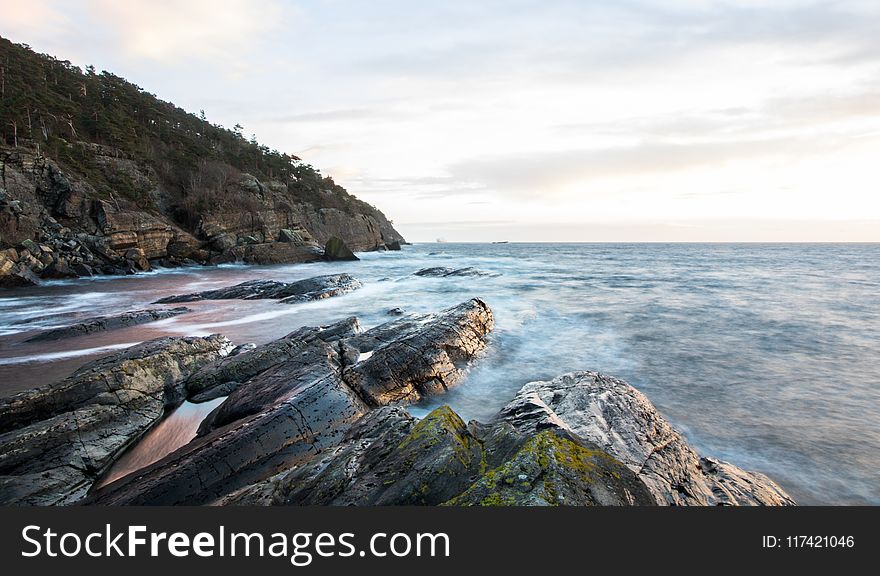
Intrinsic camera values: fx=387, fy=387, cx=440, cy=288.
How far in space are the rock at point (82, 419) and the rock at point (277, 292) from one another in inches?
430

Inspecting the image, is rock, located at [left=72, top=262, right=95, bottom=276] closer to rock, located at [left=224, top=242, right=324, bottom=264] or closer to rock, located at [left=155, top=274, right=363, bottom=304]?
rock, located at [left=224, top=242, right=324, bottom=264]

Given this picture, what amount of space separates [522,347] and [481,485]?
9517 millimetres

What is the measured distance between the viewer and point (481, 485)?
3.25 metres

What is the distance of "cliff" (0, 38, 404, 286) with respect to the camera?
29.6m

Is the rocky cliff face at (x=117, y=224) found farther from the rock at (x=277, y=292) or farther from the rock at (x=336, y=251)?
the rock at (x=277, y=292)

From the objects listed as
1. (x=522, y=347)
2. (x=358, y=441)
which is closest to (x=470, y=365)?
(x=522, y=347)

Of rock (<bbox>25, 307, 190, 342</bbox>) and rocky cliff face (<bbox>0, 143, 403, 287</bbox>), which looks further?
rocky cliff face (<bbox>0, 143, 403, 287</bbox>)

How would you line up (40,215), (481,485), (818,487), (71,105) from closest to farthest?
(481,485), (818,487), (40,215), (71,105)

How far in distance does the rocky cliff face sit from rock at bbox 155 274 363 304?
14246mm

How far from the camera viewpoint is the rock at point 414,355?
7.49 metres

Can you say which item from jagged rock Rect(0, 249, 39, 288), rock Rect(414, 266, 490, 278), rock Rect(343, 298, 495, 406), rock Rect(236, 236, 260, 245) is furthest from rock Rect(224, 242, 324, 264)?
rock Rect(343, 298, 495, 406)

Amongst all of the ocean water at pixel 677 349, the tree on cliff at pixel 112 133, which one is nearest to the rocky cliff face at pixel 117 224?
the tree on cliff at pixel 112 133

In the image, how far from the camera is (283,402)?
5938mm

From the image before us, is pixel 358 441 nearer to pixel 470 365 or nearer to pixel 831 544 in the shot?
pixel 831 544
